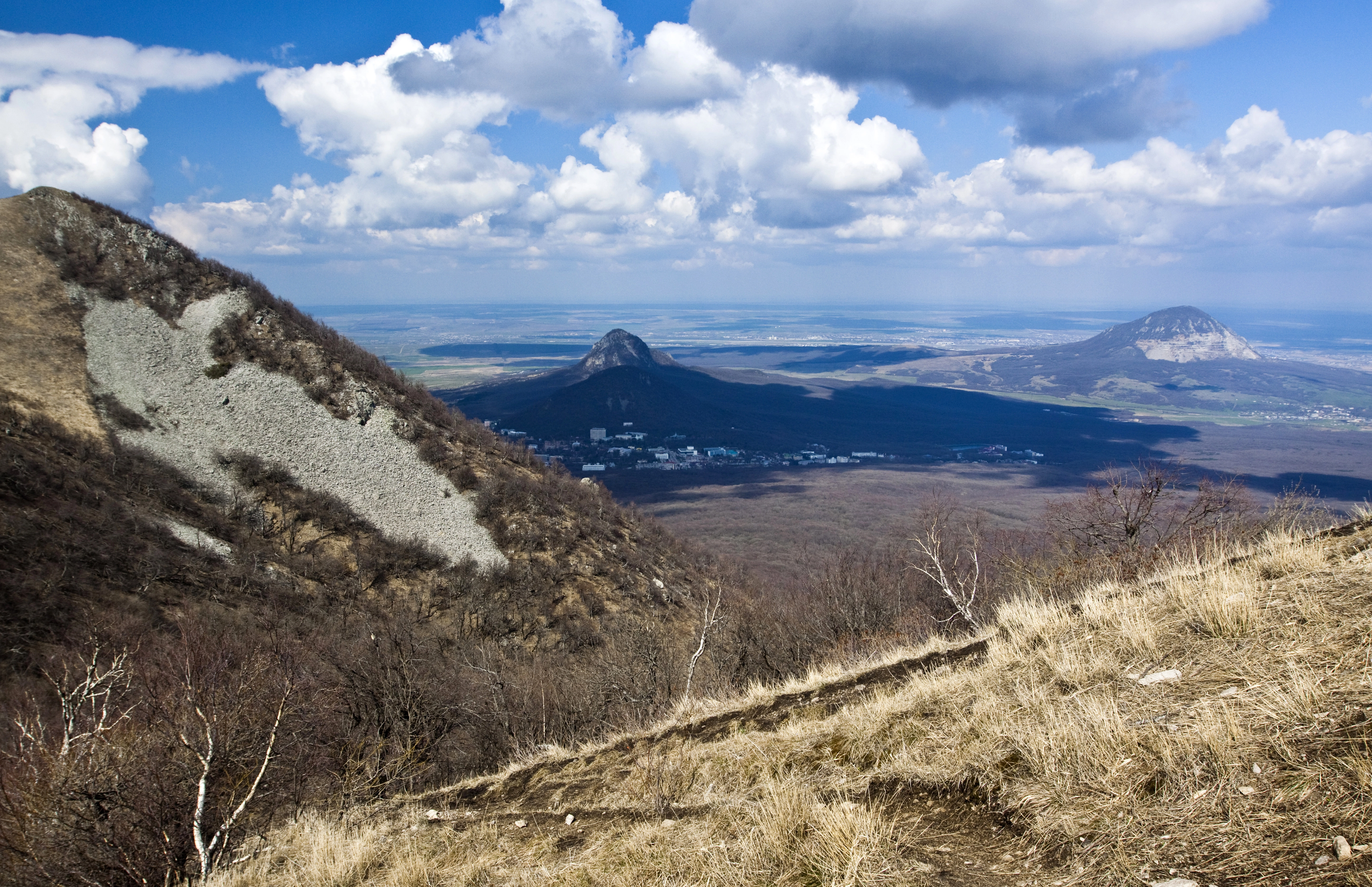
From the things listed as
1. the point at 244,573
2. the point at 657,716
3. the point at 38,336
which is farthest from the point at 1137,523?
the point at 38,336

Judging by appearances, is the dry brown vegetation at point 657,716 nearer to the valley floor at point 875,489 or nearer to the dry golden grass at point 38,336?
the dry golden grass at point 38,336

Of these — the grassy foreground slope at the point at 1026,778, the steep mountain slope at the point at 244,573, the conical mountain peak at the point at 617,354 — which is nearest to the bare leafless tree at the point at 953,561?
the grassy foreground slope at the point at 1026,778

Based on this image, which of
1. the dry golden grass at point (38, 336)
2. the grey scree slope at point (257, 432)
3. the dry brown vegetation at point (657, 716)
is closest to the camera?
the dry brown vegetation at point (657, 716)

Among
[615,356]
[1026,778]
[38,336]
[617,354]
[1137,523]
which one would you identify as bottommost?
[1137,523]

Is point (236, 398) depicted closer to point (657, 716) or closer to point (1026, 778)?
point (657, 716)

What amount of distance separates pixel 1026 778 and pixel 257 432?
44289 millimetres

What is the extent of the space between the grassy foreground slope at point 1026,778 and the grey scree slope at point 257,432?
31131mm

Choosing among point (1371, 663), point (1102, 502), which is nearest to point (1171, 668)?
point (1371, 663)

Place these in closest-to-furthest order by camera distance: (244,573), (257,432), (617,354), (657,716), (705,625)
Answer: (657,716)
(705,625)
(244,573)
(257,432)
(617,354)

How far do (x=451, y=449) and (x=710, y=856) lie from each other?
42.5 meters

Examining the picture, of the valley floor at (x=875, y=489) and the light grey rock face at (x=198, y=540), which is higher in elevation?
the light grey rock face at (x=198, y=540)

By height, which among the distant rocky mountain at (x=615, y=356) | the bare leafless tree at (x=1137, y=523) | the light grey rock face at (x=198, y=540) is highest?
the distant rocky mountain at (x=615, y=356)

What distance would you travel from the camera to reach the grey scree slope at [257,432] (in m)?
36.8

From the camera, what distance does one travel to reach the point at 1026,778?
189 inches
